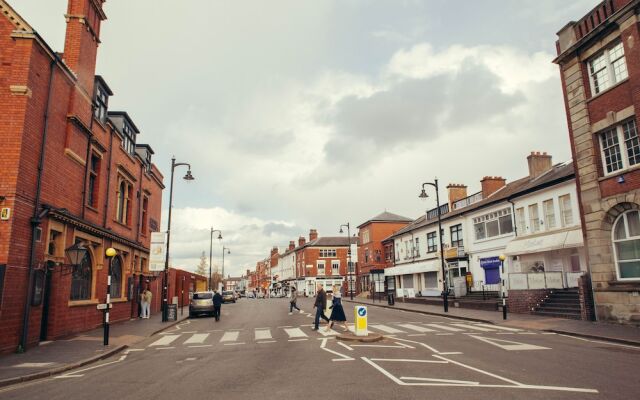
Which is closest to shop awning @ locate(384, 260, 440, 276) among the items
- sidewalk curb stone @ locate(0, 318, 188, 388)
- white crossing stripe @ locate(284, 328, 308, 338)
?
white crossing stripe @ locate(284, 328, 308, 338)

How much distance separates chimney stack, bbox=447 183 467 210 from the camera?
133 ft

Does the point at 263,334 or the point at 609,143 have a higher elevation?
the point at 609,143

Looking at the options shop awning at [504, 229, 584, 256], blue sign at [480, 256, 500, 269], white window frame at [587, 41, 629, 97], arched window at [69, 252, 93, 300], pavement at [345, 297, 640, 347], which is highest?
white window frame at [587, 41, 629, 97]

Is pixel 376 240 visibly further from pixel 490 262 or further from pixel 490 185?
pixel 490 262

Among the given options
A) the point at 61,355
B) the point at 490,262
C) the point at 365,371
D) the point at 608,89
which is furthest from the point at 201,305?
the point at 608,89

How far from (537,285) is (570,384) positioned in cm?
1708

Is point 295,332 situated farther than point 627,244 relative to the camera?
Yes

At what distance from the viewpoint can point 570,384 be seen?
25.4 ft

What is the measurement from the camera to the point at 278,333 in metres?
17.3

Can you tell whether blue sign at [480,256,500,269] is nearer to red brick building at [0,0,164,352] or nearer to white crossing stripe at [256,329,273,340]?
white crossing stripe at [256,329,273,340]

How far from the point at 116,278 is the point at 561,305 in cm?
2315

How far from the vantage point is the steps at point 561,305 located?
20197 millimetres

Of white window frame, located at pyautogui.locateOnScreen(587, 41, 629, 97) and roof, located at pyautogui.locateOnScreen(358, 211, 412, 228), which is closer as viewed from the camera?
white window frame, located at pyautogui.locateOnScreen(587, 41, 629, 97)

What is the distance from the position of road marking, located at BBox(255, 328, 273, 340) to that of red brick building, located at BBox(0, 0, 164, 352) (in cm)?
725
